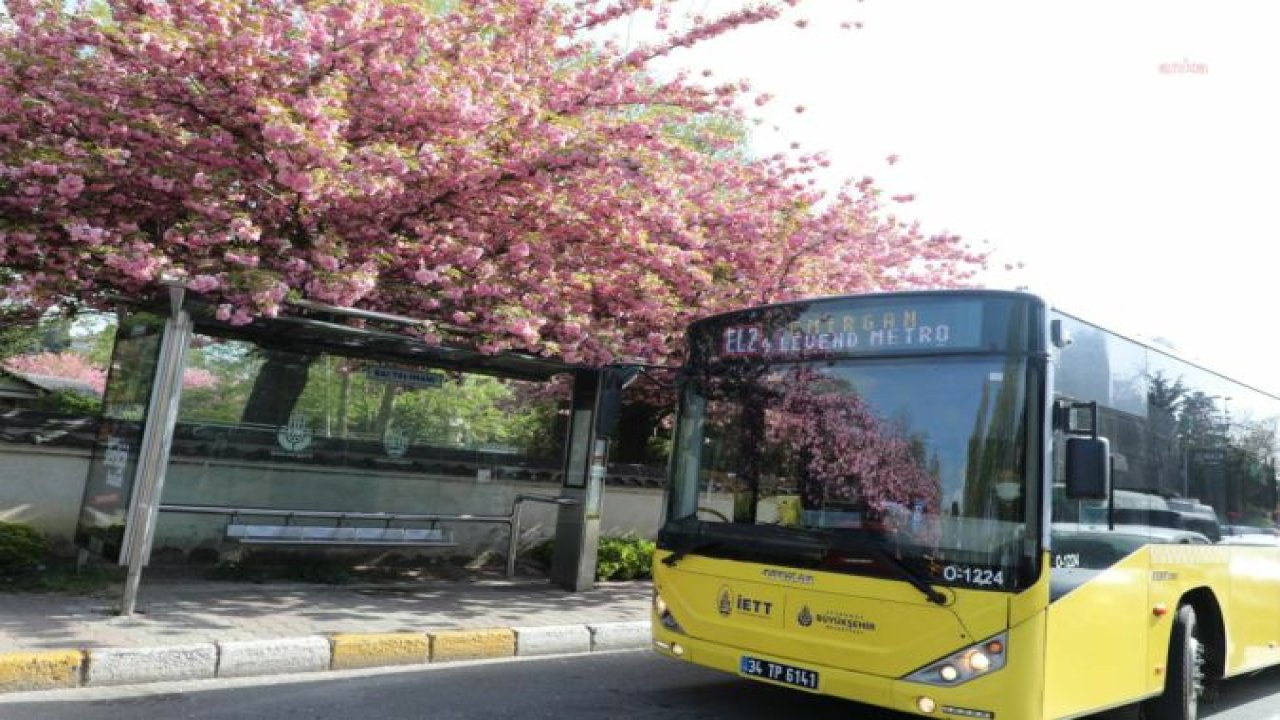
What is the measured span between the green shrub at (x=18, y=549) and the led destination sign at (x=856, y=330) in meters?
6.35

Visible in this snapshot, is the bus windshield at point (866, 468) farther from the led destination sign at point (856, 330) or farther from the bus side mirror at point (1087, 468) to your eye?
the bus side mirror at point (1087, 468)

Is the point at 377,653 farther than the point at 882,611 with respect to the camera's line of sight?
Yes

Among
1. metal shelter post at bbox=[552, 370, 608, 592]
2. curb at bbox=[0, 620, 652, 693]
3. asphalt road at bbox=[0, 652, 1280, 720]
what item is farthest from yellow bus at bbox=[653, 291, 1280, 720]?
metal shelter post at bbox=[552, 370, 608, 592]

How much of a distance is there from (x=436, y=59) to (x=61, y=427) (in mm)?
5203

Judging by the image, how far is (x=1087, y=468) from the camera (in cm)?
472

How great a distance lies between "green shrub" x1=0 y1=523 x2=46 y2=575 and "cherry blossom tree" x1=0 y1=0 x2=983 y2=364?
2068 mm

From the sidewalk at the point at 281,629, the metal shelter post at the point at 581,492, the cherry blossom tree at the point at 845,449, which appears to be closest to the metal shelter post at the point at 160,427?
the sidewalk at the point at 281,629

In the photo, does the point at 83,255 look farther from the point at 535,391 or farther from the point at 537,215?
the point at 535,391

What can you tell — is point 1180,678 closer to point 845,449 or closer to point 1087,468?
point 1087,468

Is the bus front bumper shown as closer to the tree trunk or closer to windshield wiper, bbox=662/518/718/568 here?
windshield wiper, bbox=662/518/718/568

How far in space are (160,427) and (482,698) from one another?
347 cm

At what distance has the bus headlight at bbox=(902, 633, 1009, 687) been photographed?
181 inches

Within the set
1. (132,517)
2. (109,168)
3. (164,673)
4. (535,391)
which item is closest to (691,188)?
(535,391)

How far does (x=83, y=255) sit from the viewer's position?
317 inches
